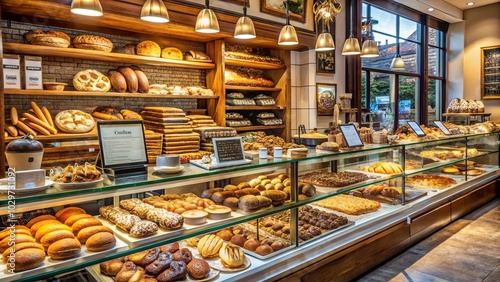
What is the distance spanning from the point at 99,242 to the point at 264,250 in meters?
0.97

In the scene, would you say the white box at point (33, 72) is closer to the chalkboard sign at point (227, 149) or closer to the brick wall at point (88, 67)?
the brick wall at point (88, 67)

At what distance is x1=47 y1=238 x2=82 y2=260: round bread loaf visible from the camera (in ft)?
4.84

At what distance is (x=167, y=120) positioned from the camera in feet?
12.3

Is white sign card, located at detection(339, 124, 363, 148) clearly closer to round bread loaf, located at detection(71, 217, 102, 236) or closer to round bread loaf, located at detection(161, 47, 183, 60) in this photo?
round bread loaf, located at detection(71, 217, 102, 236)

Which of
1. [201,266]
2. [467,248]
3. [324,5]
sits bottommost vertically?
[467,248]

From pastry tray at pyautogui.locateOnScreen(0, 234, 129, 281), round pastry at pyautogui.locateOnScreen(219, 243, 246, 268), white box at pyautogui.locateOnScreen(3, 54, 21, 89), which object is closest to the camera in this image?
pastry tray at pyautogui.locateOnScreen(0, 234, 129, 281)

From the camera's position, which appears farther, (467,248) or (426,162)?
(426,162)

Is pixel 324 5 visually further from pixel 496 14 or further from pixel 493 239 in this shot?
pixel 496 14

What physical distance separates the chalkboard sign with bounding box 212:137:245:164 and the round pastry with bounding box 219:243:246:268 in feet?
1.63

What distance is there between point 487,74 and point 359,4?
406cm

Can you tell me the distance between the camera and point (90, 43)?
3354 millimetres

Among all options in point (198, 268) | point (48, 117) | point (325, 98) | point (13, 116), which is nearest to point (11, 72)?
point (13, 116)

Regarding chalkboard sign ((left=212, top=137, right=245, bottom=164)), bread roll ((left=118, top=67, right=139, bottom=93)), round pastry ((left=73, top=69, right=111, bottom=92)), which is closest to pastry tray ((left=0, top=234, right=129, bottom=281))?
chalkboard sign ((left=212, top=137, right=245, bottom=164))

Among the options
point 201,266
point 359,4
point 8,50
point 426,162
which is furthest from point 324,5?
point 201,266
